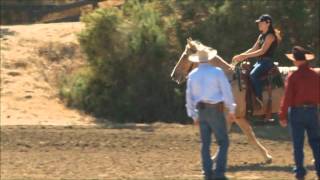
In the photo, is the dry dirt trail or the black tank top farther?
the dry dirt trail

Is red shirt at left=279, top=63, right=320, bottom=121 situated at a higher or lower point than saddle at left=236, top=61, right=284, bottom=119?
higher

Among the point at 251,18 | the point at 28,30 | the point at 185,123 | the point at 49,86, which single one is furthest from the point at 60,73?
the point at 251,18

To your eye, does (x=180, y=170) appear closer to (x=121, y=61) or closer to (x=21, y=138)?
(x=21, y=138)

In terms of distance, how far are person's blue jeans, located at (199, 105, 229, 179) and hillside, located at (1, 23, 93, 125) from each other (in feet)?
47.0

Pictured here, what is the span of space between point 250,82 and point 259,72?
1.21 ft

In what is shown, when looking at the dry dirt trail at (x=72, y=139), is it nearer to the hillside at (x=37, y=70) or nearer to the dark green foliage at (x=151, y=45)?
the hillside at (x=37, y=70)

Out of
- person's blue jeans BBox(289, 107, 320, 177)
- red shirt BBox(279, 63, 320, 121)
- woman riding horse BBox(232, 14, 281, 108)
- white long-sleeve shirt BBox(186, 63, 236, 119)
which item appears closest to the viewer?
white long-sleeve shirt BBox(186, 63, 236, 119)

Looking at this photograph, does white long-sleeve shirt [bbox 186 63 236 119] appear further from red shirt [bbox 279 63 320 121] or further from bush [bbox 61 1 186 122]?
bush [bbox 61 1 186 122]

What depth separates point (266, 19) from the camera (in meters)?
15.8

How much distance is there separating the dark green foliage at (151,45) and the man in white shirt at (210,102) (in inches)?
572

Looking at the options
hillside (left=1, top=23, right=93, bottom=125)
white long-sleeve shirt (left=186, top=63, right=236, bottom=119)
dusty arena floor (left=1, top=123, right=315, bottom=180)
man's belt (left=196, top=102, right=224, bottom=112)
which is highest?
white long-sleeve shirt (left=186, top=63, right=236, bottom=119)

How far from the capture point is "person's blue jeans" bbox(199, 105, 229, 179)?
38.3 feet

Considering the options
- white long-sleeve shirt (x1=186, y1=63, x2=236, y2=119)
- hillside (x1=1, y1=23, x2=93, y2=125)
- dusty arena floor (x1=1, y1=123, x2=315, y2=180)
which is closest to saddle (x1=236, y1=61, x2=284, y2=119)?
dusty arena floor (x1=1, y1=123, x2=315, y2=180)

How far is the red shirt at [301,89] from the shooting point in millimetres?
12094
